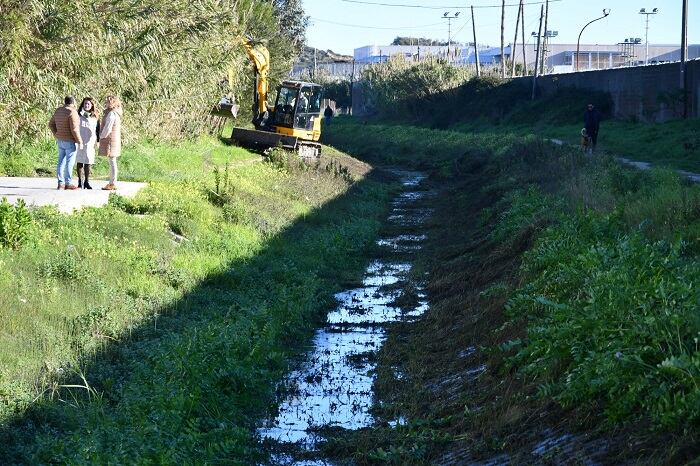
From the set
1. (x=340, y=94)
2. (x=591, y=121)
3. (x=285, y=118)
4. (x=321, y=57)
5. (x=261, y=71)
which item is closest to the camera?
(x=591, y=121)

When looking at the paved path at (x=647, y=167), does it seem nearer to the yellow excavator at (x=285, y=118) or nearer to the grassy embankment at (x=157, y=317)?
the grassy embankment at (x=157, y=317)

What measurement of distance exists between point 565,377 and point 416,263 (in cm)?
1107

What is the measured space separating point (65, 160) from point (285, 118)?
55.8 feet

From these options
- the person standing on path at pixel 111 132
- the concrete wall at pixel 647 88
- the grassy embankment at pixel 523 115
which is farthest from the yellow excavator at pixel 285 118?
the person standing on path at pixel 111 132

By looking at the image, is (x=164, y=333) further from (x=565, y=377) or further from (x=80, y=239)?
(x=565, y=377)

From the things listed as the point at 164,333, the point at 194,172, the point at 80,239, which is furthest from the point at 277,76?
the point at 164,333

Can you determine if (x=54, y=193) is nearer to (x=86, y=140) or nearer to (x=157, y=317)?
(x=86, y=140)

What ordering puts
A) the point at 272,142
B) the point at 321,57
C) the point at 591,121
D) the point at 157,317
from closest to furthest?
the point at 157,317
the point at 591,121
the point at 272,142
the point at 321,57

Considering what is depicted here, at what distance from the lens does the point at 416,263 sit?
18906 mm

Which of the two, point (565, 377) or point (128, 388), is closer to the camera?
point (565, 377)

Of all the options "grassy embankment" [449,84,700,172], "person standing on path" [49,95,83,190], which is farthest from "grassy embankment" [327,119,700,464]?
"grassy embankment" [449,84,700,172]

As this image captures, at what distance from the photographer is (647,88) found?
4525 centimetres

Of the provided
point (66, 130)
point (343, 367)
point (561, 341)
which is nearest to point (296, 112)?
point (66, 130)

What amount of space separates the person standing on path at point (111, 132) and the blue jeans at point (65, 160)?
74cm
